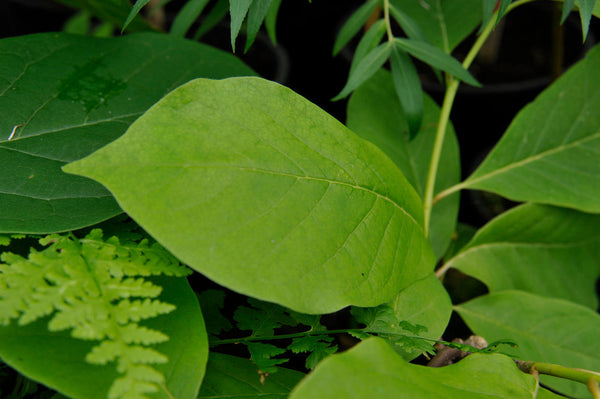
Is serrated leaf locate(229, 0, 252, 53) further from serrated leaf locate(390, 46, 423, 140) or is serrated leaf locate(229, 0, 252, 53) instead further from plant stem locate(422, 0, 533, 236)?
plant stem locate(422, 0, 533, 236)

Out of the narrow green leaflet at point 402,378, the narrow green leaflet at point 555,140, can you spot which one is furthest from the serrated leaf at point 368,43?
the narrow green leaflet at point 402,378

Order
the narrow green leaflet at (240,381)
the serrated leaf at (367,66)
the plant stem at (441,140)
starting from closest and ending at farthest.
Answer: the narrow green leaflet at (240,381) < the serrated leaf at (367,66) < the plant stem at (441,140)

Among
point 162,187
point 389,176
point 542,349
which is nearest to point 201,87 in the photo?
point 162,187

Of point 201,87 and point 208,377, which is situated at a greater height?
point 201,87

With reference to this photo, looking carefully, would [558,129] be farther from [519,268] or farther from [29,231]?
[29,231]

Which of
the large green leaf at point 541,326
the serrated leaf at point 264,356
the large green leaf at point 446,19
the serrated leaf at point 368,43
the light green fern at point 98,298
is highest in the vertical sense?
the large green leaf at point 446,19

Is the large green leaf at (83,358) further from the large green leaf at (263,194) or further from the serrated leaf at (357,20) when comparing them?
the serrated leaf at (357,20)
